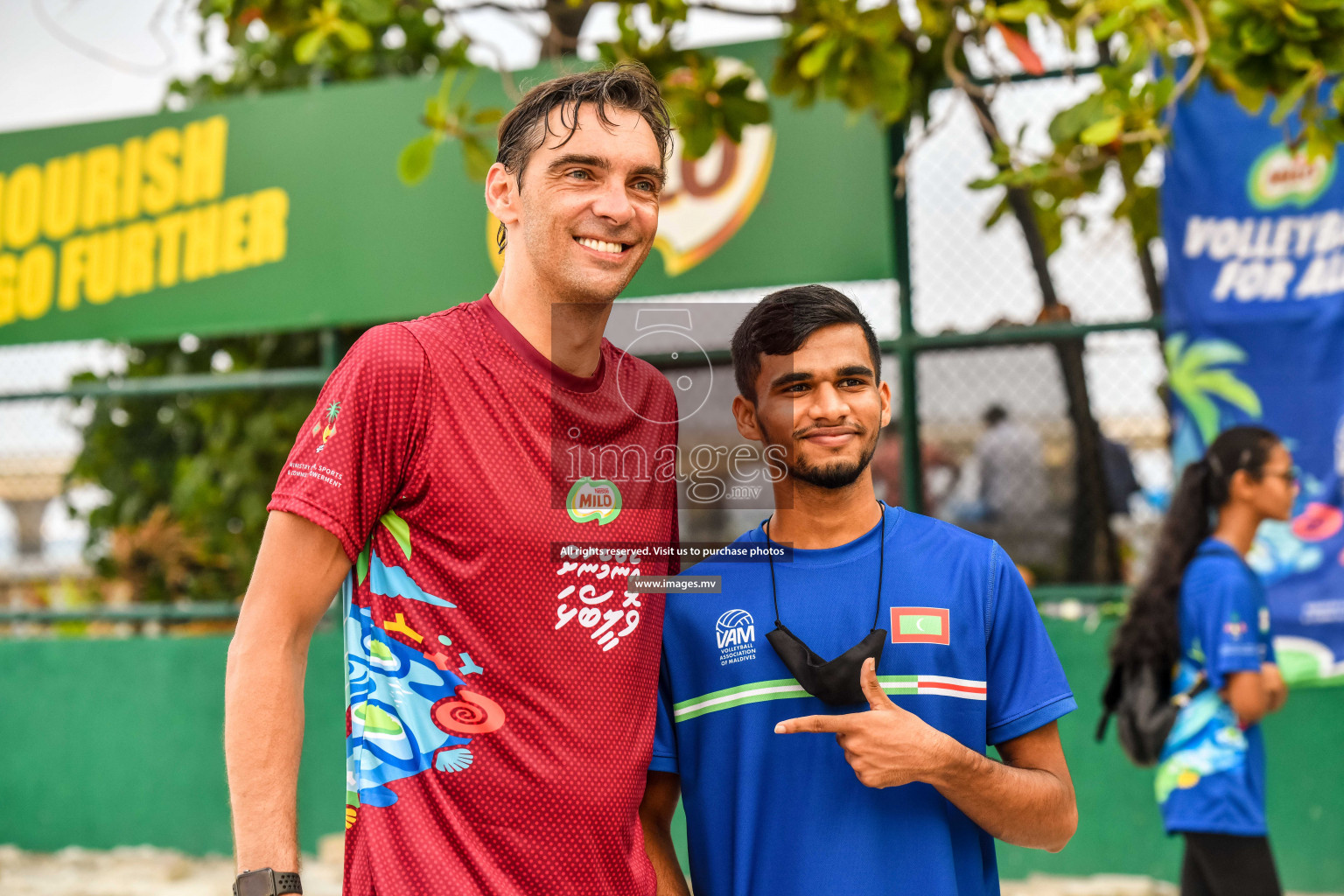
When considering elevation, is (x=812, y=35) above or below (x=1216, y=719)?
above

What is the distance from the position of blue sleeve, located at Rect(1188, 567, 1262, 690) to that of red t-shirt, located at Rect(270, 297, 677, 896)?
240cm

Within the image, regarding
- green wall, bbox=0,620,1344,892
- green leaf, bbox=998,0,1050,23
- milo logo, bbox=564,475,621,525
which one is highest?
green leaf, bbox=998,0,1050,23

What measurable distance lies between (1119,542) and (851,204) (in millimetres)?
1770

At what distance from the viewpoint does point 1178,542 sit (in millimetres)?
3752

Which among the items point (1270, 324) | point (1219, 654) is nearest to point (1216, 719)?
point (1219, 654)

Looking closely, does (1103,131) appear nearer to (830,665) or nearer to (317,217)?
(830,665)

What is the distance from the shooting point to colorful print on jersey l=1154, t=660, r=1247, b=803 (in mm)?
3469

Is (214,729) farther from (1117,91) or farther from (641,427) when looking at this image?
(1117,91)

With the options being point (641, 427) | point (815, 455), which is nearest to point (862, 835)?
point (815, 455)

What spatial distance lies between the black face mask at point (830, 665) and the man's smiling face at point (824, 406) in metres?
0.26

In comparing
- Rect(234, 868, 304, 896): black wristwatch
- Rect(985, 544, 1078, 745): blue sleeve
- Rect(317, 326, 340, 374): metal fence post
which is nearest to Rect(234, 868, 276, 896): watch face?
Rect(234, 868, 304, 896): black wristwatch

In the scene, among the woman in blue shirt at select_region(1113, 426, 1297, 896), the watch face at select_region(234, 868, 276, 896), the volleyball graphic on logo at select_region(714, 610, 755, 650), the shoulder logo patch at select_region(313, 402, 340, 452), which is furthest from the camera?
the woman in blue shirt at select_region(1113, 426, 1297, 896)

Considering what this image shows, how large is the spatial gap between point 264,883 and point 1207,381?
380cm

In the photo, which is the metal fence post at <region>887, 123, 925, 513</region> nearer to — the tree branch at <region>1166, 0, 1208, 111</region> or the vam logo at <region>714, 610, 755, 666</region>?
the tree branch at <region>1166, 0, 1208, 111</region>
